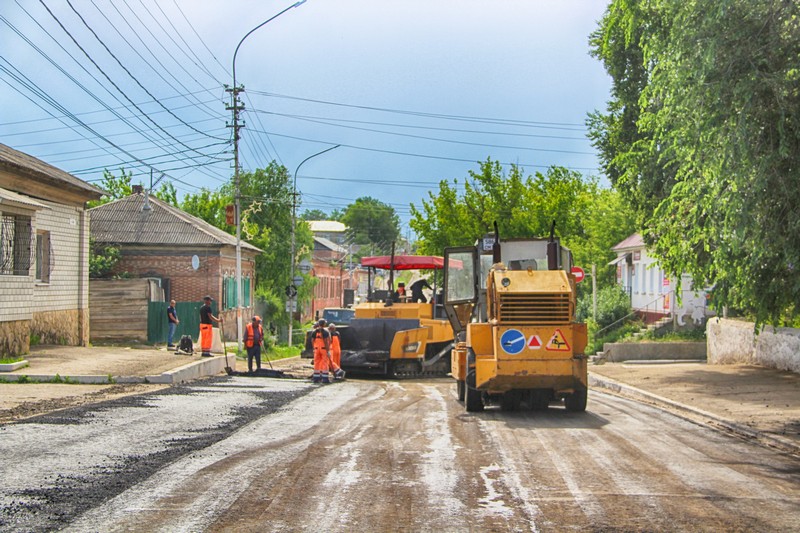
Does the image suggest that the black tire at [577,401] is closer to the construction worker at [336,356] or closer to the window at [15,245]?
the construction worker at [336,356]

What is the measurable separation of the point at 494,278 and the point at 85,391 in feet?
27.6

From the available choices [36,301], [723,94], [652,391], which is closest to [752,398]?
[652,391]

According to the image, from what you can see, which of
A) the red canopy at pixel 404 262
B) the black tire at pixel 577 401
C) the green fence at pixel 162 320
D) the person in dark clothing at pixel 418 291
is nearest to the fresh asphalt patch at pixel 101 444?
the black tire at pixel 577 401

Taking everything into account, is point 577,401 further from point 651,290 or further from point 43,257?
point 651,290

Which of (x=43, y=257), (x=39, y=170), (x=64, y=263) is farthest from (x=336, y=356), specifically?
Result: (x=39, y=170)

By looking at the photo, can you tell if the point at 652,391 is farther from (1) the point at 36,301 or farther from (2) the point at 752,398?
(1) the point at 36,301

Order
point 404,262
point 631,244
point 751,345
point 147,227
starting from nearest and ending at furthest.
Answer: point 751,345 < point 404,262 < point 147,227 < point 631,244

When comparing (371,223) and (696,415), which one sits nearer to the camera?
(696,415)

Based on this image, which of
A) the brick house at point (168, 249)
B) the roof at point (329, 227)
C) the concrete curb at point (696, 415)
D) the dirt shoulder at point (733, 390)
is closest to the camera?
the concrete curb at point (696, 415)

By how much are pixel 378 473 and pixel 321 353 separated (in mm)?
13023

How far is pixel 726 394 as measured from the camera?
17.7 metres

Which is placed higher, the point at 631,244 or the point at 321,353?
the point at 631,244

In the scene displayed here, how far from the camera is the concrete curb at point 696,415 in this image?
468 inches

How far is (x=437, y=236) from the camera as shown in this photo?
50688 millimetres
